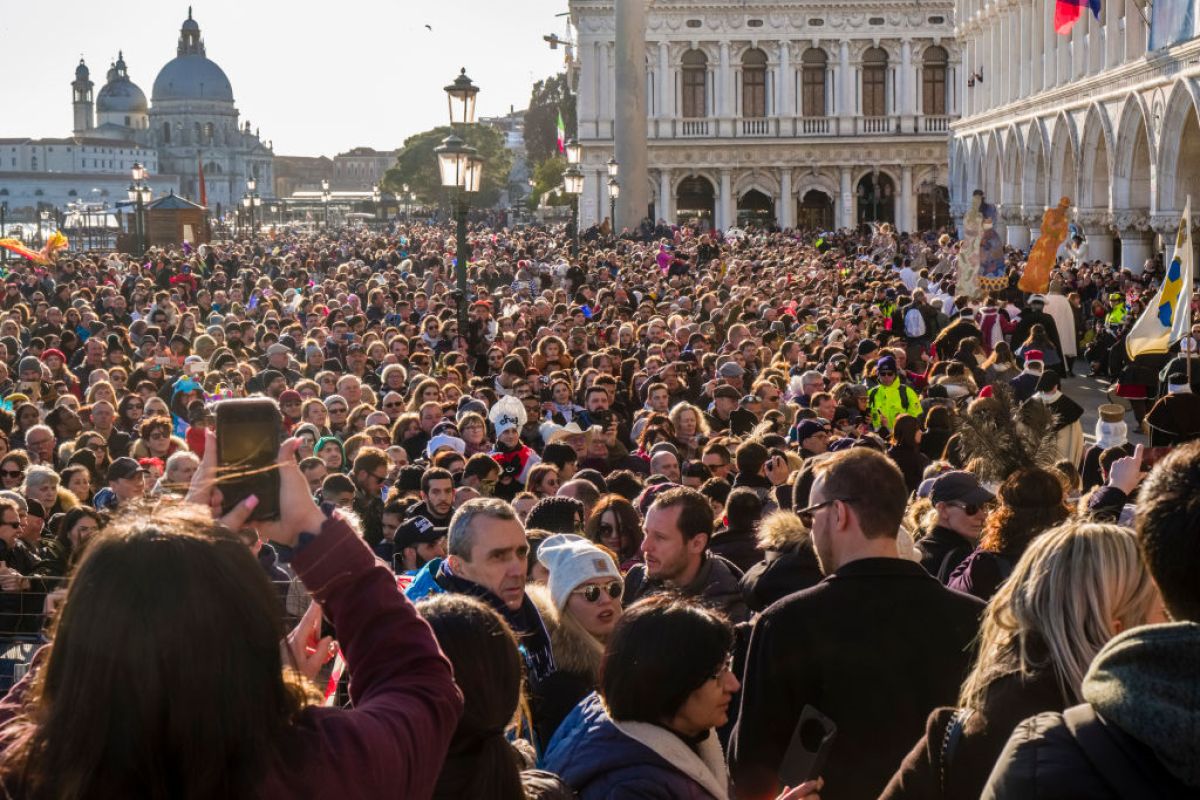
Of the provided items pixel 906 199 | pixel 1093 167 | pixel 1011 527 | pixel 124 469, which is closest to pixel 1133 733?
pixel 1011 527

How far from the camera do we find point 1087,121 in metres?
35.2

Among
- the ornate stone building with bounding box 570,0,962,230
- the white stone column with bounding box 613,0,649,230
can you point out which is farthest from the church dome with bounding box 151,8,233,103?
the white stone column with bounding box 613,0,649,230

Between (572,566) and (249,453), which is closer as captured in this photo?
(249,453)

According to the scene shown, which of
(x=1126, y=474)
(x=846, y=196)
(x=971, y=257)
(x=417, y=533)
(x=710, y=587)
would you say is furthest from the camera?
(x=846, y=196)

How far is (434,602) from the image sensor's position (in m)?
3.51

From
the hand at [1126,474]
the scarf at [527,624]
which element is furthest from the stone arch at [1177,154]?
the scarf at [527,624]

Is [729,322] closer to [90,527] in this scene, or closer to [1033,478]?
[90,527]

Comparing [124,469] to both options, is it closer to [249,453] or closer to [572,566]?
[572,566]

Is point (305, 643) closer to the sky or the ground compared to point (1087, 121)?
closer to the ground

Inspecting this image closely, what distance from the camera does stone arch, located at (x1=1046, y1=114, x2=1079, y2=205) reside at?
1515 inches

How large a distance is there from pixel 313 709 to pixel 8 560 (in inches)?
223

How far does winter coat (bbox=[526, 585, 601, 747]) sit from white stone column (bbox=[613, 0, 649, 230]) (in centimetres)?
3482

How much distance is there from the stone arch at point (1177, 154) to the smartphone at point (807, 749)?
2584 cm

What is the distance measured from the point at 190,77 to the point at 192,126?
6.18 m
